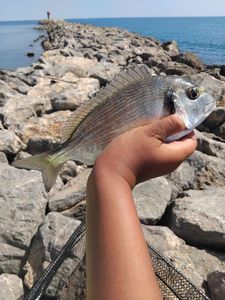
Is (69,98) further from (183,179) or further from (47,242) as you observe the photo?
(47,242)

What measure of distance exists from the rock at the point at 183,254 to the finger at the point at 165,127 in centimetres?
275

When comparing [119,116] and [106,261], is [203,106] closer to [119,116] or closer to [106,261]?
[119,116]

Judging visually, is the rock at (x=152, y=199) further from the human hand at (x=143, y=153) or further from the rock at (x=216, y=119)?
the rock at (x=216, y=119)

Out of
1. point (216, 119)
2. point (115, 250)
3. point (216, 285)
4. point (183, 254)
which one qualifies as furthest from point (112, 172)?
point (216, 119)

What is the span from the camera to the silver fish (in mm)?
2416

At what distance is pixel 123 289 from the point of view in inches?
60.3

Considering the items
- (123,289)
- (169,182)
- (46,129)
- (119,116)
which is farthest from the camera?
(46,129)

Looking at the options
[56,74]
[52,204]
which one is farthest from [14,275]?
[56,74]

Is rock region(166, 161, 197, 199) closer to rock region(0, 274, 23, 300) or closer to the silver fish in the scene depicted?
rock region(0, 274, 23, 300)

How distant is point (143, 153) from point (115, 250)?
41cm

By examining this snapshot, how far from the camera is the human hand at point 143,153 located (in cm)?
172

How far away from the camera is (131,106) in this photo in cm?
248

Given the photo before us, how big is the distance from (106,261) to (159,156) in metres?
0.49

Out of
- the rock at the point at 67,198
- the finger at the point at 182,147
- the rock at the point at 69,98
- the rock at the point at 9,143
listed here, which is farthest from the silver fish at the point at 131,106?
the rock at the point at 69,98
